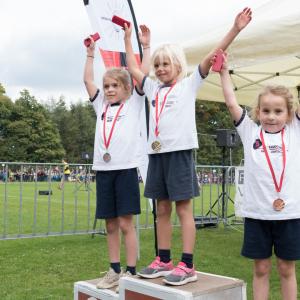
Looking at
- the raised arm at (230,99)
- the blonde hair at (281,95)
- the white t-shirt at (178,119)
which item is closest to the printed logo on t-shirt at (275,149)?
the blonde hair at (281,95)

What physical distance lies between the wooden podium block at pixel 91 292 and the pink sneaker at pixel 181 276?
1.35 feet

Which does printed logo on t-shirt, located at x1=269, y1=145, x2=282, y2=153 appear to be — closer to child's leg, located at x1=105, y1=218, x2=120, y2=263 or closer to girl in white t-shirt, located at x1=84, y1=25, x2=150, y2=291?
girl in white t-shirt, located at x1=84, y1=25, x2=150, y2=291

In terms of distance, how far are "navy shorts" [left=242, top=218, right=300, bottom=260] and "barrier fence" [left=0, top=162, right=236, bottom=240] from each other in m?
3.32

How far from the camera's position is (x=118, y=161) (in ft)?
11.2

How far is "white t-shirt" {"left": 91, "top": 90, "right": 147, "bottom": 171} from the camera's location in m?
3.42

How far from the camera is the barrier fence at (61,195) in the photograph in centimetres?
721

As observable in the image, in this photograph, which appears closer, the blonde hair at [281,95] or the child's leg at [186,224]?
the blonde hair at [281,95]

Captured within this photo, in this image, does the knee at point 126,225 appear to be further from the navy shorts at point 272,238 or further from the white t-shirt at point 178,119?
the navy shorts at point 272,238

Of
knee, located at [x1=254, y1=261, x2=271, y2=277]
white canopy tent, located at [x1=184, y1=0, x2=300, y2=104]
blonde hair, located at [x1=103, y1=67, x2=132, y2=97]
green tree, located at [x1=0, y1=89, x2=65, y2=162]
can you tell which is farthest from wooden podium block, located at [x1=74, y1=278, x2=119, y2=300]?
green tree, located at [x1=0, y1=89, x2=65, y2=162]

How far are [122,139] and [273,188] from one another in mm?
1126

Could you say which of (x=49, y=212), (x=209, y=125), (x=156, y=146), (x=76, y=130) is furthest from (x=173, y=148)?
(x=76, y=130)

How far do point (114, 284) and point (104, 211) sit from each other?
0.51m

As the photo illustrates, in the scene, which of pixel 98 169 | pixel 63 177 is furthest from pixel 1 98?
pixel 98 169

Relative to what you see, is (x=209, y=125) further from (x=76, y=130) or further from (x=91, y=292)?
(x=91, y=292)
